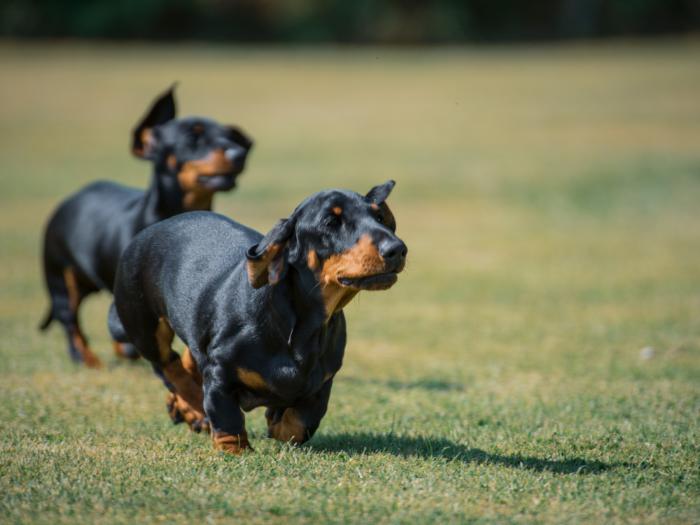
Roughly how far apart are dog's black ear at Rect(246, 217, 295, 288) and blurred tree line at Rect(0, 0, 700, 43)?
47904 millimetres

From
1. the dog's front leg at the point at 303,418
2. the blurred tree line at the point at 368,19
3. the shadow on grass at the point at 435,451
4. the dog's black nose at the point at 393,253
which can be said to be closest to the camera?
the dog's black nose at the point at 393,253

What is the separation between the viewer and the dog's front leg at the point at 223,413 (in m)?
5.34

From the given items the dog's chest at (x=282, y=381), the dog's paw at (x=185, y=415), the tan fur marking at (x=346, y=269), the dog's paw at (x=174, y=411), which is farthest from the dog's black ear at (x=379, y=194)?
the dog's paw at (x=174, y=411)

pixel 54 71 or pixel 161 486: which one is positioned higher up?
pixel 161 486

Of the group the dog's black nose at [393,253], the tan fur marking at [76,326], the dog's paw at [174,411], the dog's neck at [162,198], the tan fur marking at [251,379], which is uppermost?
the dog's black nose at [393,253]

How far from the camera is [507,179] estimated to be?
21.8 metres

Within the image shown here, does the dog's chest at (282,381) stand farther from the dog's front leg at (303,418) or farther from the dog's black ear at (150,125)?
the dog's black ear at (150,125)

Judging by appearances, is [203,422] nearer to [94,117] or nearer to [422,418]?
[422,418]

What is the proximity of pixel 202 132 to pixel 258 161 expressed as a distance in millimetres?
16952

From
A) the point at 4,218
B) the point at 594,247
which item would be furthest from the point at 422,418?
the point at 4,218

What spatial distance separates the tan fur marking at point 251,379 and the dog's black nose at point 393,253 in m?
0.93

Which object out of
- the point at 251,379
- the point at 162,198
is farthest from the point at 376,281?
the point at 162,198

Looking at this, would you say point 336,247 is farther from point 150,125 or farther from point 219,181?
point 150,125

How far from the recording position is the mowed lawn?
4844 mm
